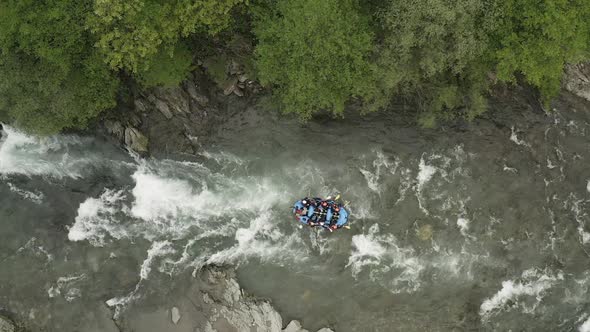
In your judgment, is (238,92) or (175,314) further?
(238,92)

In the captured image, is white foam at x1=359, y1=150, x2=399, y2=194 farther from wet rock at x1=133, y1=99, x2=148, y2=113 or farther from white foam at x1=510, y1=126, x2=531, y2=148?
wet rock at x1=133, y1=99, x2=148, y2=113

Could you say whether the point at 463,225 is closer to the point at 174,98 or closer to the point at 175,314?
the point at 175,314

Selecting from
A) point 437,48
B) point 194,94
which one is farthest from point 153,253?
point 437,48

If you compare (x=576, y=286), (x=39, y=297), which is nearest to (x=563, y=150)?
(x=576, y=286)

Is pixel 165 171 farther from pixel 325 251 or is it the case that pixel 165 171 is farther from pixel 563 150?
pixel 563 150

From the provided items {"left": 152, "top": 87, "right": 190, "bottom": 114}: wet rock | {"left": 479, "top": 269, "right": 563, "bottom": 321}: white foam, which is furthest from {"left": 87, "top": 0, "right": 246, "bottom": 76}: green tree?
{"left": 479, "top": 269, "right": 563, "bottom": 321}: white foam

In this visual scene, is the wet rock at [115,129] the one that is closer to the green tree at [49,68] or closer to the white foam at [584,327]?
the green tree at [49,68]
